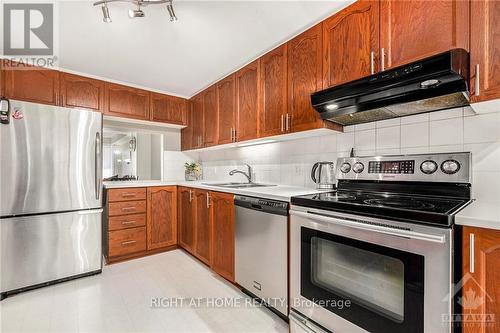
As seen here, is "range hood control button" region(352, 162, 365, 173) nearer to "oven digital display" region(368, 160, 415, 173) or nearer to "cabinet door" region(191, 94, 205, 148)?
"oven digital display" region(368, 160, 415, 173)

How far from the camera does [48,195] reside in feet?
6.98

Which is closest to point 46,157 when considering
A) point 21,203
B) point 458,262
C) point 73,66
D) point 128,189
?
point 21,203

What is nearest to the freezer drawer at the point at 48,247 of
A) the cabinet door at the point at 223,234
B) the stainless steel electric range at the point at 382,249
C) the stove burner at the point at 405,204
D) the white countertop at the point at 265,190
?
the white countertop at the point at 265,190

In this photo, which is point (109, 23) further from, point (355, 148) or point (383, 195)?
point (383, 195)

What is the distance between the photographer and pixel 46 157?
2.12m

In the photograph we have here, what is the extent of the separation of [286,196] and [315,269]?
18.9 inches

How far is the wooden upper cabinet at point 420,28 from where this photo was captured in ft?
3.72

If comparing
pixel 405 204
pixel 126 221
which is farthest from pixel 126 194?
pixel 405 204

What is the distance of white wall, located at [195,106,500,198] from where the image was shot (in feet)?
4.10

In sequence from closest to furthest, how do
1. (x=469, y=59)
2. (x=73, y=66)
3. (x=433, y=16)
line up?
(x=469, y=59)
(x=433, y=16)
(x=73, y=66)

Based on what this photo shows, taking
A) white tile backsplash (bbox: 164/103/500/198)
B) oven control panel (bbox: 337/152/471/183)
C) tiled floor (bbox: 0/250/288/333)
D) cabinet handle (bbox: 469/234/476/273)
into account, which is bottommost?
tiled floor (bbox: 0/250/288/333)

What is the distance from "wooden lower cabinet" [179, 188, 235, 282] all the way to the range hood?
116 centimetres

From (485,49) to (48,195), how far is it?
3230mm

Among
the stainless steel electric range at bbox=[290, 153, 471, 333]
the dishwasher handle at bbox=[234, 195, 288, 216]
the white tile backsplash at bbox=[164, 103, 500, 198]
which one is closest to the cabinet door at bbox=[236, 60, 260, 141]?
the white tile backsplash at bbox=[164, 103, 500, 198]
